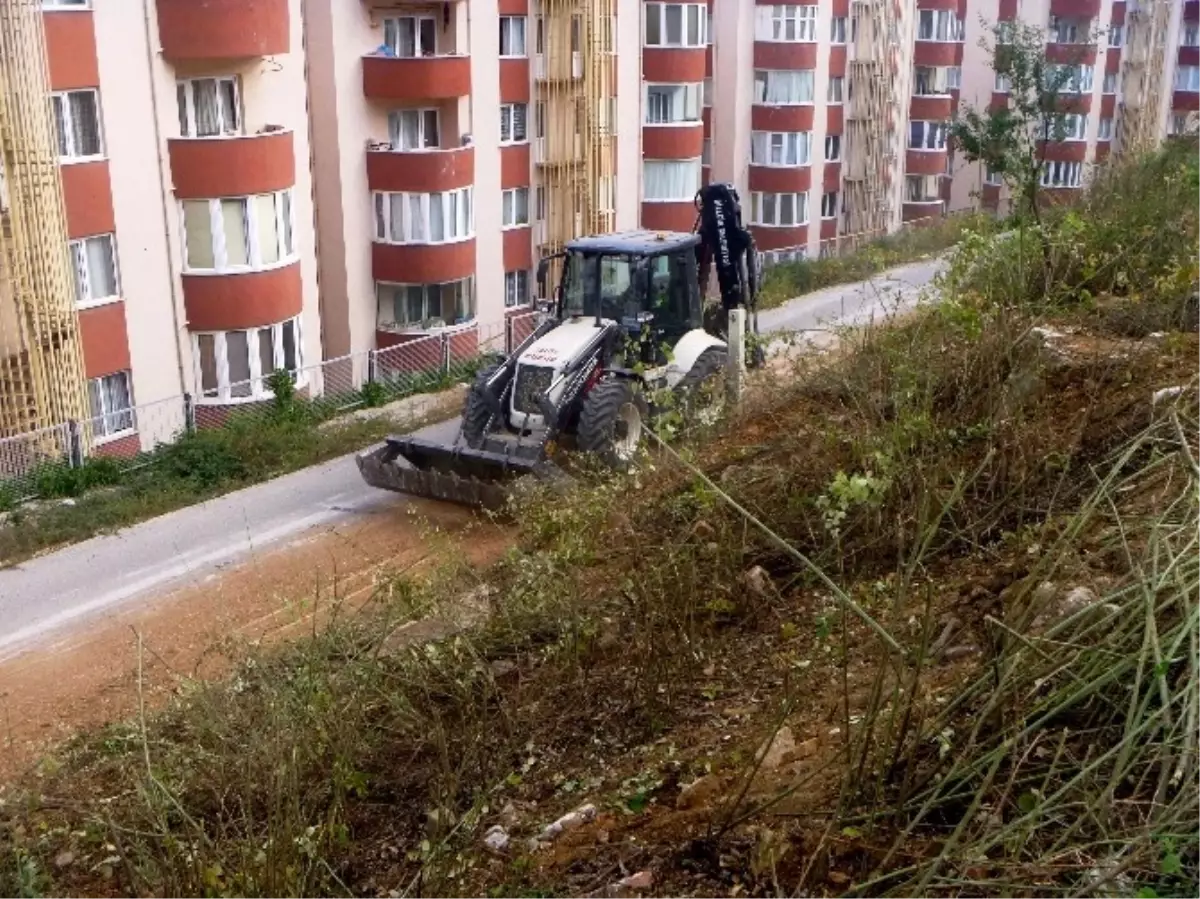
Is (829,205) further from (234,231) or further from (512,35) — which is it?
(234,231)

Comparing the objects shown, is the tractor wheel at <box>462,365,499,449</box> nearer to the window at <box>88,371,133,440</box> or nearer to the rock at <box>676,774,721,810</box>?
the window at <box>88,371,133,440</box>

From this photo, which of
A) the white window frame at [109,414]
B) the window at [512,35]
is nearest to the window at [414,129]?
the window at [512,35]

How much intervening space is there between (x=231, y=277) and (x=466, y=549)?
9606 millimetres

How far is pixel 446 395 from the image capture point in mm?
20109

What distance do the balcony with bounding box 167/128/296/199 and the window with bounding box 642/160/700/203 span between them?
14.1 m

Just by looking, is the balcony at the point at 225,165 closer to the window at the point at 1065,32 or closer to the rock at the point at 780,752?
the rock at the point at 780,752

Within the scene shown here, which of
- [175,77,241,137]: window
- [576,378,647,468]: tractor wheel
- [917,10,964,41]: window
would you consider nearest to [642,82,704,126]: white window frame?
[175,77,241,137]: window

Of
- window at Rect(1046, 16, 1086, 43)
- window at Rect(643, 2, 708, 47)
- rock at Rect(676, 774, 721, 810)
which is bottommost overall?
rock at Rect(676, 774, 721, 810)

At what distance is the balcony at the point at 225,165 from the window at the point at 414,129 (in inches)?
196

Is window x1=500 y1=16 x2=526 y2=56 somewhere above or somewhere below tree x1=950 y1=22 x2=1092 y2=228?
above

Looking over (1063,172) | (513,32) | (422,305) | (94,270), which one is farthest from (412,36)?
(1063,172)

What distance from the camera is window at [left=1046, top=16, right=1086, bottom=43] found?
46.2m

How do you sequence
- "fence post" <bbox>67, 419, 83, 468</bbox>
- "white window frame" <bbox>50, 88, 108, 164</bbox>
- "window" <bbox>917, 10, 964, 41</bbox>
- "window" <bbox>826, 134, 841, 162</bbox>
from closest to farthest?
"fence post" <bbox>67, 419, 83, 468</bbox>
"white window frame" <bbox>50, 88, 108, 164</bbox>
"window" <bbox>826, 134, 841, 162</bbox>
"window" <bbox>917, 10, 964, 41</bbox>

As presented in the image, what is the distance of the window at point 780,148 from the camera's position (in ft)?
126
